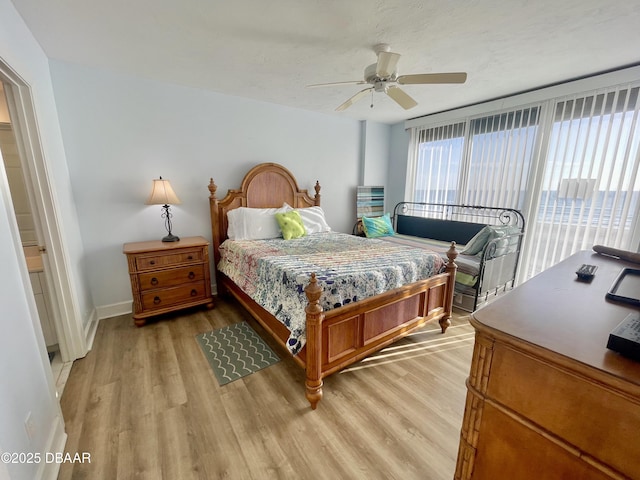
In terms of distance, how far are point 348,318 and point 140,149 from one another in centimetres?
283

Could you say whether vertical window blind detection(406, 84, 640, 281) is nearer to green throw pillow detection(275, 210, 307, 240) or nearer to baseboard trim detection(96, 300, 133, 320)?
green throw pillow detection(275, 210, 307, 240)

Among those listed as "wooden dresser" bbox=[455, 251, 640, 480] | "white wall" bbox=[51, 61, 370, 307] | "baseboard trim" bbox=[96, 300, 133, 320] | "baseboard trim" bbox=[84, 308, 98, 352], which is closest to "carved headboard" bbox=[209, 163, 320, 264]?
"white wall" bbox=[51, 61, 370, 307]

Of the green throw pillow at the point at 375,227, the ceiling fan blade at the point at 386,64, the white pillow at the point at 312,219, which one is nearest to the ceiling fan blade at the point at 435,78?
the ceiling fan blade at the point at 386,64

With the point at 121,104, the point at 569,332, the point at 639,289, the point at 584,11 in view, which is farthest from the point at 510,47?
the point at 121,104

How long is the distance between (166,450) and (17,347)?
0.90m

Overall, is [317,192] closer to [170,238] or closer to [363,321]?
[170,238]

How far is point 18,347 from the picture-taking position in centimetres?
121

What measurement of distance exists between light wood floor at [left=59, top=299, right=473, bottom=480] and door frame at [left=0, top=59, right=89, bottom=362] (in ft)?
0.89

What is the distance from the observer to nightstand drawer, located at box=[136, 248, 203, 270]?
2.64 m

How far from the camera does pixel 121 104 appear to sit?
8.99 feet

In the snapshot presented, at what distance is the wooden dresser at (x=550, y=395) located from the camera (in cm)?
64

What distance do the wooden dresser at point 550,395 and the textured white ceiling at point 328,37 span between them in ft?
6.26

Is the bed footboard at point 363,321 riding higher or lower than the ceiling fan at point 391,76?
lower

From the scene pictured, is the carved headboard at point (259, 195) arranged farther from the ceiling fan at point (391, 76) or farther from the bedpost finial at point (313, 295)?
the bedpost finial at point (313, 295)
